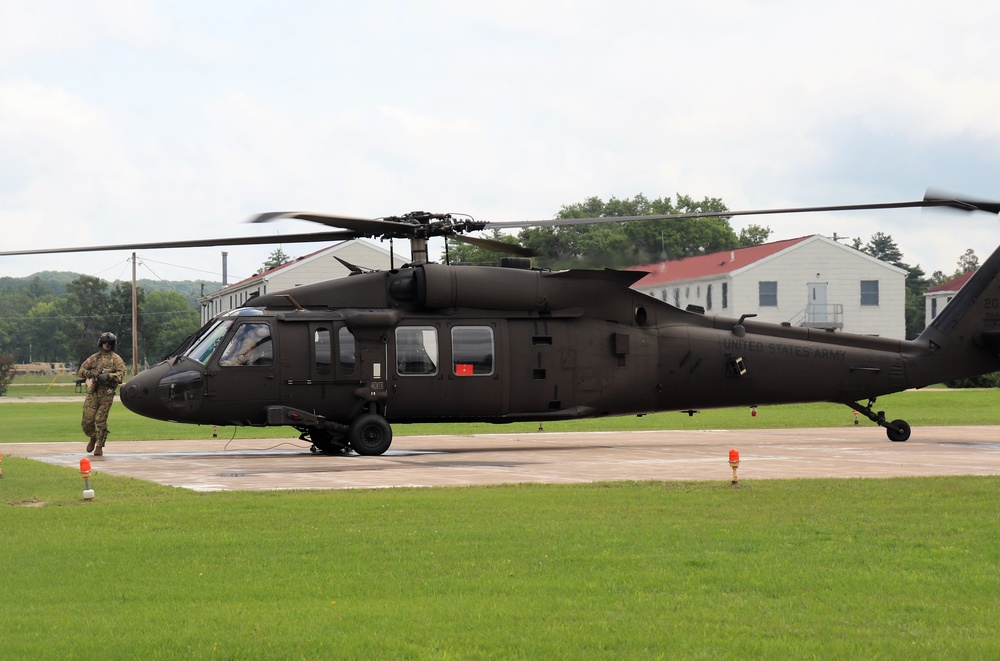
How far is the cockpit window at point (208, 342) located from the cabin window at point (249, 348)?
24 cm

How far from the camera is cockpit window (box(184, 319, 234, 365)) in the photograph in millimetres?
23484

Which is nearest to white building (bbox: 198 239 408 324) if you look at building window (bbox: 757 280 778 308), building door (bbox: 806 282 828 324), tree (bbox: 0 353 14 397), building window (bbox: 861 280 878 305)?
tree (bbox: 0 353 14 397)

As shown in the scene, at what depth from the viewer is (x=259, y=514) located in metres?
14.5

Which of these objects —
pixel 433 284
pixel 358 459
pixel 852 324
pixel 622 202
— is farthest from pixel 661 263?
pixel 622 202

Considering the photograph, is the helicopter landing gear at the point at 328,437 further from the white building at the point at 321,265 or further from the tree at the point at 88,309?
the tree at the point at 88,309

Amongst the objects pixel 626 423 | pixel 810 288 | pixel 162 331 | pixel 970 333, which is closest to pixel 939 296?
pixel 810 288

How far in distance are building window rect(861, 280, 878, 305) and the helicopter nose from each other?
2409 inches

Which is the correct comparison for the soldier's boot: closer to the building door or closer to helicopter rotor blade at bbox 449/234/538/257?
helicopter rotor blade at bbox 449/234/538/257

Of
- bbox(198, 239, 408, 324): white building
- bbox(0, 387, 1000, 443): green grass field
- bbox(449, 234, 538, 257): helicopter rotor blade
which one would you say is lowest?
bbox(0, 387, 1000, 443): green grass field

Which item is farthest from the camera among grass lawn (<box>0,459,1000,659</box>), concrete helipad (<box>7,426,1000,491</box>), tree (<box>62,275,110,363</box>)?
tree (<box>62,275,110,363</box>)

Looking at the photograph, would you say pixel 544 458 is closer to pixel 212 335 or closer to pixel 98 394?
pixel 212 335

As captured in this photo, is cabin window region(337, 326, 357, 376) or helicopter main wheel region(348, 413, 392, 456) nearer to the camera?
helicopter main wheel region(348, 413, 392, 456)

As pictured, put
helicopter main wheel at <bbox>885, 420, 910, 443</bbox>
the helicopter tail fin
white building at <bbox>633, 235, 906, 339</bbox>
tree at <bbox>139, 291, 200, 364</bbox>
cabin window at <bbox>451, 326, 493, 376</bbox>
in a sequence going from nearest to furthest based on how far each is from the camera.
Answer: cabin window at <bbox>451, 326, 493, 376</bbox> → helicopter main wheel at <bbox>885, 420, 910, 443</bbox> → the helicopter tail fin → white building at <bbox>633, 235, 906, 339</bbox> → tree at <bbox>139, 291, 200, 364</bbox>

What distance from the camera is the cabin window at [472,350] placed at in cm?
2477
